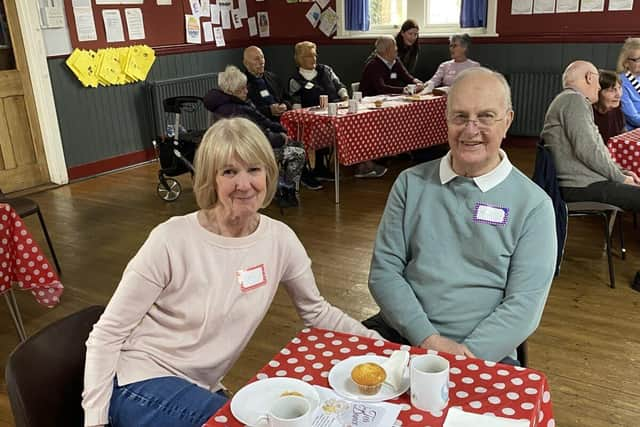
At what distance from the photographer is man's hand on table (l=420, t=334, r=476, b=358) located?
63.1 inches

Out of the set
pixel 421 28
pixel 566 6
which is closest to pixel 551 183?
pixel 566 6

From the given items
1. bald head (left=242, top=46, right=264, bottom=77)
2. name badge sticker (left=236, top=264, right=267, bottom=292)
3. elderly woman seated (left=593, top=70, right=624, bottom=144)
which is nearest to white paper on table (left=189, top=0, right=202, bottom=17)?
bald head (left=242, top=46, right=264, bottom=77)

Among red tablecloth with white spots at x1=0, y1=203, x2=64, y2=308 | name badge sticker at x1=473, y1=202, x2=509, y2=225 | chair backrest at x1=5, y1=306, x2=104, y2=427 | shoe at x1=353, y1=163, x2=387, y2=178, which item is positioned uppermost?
name badge sticker at x1=473, y1=202, x2=509, y2=225

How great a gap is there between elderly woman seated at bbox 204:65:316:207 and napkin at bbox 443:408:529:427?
3.74 meters

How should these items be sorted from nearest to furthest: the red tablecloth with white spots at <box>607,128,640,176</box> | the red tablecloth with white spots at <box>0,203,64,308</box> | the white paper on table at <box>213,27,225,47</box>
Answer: the red tablecloth with white spots at <box>0,203,64,308</box> < the red tablecloth with white spots at <box>607,128,640,176</box> < the white paper on table at <box>213,27,225,47</box>

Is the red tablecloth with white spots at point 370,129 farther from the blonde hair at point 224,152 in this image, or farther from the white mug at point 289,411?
the white mug at point 289,411

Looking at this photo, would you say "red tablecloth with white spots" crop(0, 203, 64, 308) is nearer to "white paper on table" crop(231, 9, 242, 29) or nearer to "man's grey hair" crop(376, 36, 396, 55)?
"man's grey hair" crop(376, 36, 396, 55)

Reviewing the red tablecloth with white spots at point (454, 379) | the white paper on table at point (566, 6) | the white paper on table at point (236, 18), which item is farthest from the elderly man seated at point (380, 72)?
the red tablecloth with white spots at point (454, 379)

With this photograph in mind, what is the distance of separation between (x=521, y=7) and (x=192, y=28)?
144 inches

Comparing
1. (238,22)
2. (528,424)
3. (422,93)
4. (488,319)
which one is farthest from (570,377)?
(238,22)

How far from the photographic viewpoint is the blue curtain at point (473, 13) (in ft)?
21.4

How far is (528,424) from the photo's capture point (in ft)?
3.54

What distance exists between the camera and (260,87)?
209 inches

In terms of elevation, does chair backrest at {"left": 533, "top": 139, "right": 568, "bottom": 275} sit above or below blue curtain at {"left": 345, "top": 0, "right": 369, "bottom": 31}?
below
